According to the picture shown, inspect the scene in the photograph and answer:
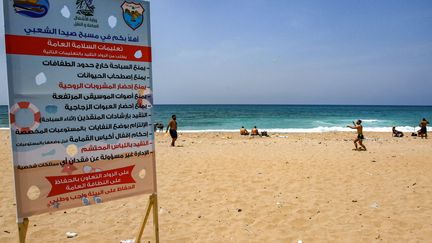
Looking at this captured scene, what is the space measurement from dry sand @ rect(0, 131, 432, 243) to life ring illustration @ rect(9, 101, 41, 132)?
8.37ft

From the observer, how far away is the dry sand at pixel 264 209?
4.57 m

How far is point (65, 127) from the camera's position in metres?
2.77

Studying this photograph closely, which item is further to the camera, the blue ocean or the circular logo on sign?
the blue ocean

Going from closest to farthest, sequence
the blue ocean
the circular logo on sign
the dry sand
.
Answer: the circular logo on sign → the dry sand → the blue ocean

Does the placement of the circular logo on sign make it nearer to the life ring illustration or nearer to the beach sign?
the beach sign

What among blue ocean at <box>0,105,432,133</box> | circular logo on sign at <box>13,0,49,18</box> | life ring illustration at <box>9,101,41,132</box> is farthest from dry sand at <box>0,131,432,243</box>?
blue ocean at <box>0,105,432,133</box>

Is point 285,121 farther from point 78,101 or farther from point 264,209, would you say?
point 78,101

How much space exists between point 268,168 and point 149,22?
7067mm

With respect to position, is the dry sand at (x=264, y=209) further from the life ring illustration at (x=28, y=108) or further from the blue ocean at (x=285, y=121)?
the blue ocean at (x=285, y=121)

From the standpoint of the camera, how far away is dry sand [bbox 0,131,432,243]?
4570mm

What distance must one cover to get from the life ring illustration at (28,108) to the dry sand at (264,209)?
8.37 feet

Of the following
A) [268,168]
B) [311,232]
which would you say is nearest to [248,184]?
[268,168]

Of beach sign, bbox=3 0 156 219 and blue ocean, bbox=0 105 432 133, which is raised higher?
beach sign, bbox=3 0 156 219

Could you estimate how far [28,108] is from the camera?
100 inches
